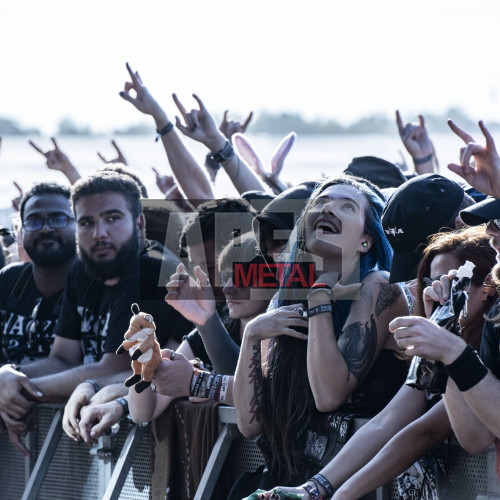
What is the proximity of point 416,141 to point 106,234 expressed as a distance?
2300 mm

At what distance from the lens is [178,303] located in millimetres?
4906

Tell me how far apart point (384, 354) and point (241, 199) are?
5.25ft

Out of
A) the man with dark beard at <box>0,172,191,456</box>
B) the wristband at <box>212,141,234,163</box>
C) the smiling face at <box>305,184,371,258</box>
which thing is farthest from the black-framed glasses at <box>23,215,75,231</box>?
the smiling face at <box>305,184,371,258</box>

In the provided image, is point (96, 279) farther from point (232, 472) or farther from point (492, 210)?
point (492, 210)

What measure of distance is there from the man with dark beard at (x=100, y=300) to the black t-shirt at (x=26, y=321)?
403 mm

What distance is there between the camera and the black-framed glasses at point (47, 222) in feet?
23.0

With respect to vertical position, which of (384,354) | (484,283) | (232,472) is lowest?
(232,472)

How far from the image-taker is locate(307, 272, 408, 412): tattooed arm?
13.3 feet

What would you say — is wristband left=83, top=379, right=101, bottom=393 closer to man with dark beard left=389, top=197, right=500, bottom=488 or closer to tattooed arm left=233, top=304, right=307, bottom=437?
tattooed arm left=233, top=304, right=307, bottom=437

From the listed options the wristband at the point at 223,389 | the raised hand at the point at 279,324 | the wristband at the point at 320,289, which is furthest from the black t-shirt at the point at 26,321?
the wristband at the point at 320,289

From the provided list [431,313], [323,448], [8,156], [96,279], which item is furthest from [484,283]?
[8,156]

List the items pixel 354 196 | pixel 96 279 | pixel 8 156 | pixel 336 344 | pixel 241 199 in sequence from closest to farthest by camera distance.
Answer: pixel 336 344, pixel 354 196, pixel 241 199, pixel 96 279, pixel 8 156

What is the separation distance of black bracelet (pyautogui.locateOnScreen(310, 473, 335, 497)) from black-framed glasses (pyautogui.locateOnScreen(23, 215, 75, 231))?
140 inches

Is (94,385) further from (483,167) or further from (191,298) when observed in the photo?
(483,167)
